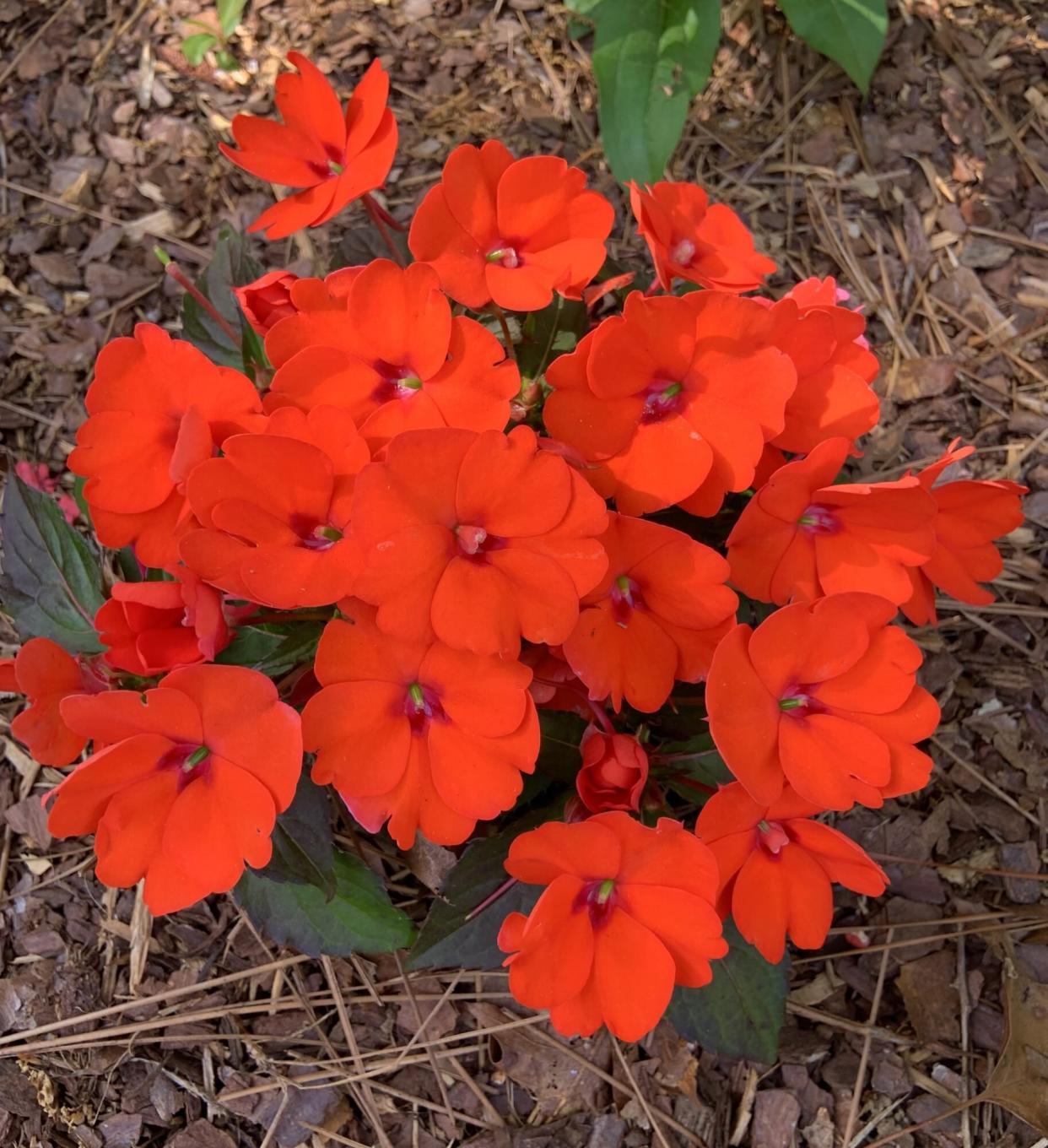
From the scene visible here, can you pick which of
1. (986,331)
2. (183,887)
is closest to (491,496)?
(183,887)

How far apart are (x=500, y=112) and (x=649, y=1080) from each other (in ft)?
7.18

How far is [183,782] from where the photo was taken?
3.80 ft

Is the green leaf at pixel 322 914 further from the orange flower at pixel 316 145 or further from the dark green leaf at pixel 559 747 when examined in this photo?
the orange flower at pixel 316 145

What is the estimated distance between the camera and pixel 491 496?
1084mm

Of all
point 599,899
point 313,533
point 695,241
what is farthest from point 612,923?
point 695,241

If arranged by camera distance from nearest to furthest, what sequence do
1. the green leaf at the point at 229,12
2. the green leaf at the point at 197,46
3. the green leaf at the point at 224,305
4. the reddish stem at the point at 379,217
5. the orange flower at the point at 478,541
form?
the orange flower at the point at 478,541 → the reddish stem at the point at 379,217 → the green leaf at the point at 224,305 → the green leaf at the point at 229,12 → the green leaf at the point at 197,46

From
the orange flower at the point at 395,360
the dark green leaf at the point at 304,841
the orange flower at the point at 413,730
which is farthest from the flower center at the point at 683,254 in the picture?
Answer: the dark green leaf at the point at 304,841

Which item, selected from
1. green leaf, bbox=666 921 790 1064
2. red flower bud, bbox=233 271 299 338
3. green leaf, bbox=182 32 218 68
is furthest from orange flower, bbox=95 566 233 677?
green leaf, bbox=182 32 218 68

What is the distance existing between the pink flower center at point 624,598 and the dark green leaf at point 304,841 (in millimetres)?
524

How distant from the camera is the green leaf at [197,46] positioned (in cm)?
243

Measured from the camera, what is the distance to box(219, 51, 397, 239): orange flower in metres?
1.37

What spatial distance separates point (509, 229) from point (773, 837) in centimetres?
87

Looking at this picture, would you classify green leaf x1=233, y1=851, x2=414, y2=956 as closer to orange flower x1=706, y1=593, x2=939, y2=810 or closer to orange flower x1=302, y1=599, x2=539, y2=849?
orange flower x1=302, y1=599, x2=539, y2=849

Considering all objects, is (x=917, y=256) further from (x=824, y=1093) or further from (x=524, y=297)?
(x=824, y=1093)
